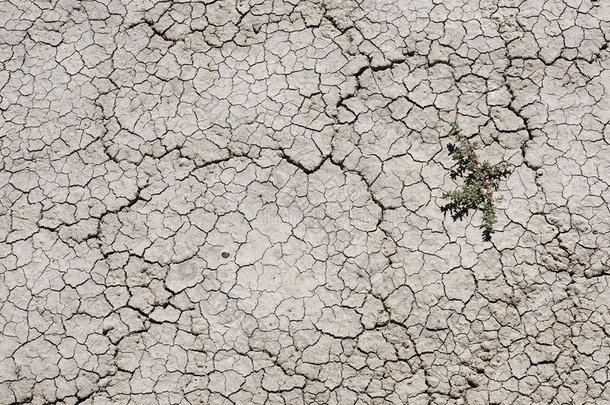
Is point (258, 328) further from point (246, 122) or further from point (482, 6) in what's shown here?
point (482, 6)

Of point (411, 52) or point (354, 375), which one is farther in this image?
point (411, 52)

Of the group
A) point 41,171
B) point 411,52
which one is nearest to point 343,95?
point 411,52

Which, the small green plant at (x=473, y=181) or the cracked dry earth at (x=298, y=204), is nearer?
the cracked dry earth at (x=298, y=204)

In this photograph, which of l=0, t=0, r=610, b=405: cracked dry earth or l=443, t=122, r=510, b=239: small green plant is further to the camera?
l=443, t=122, r=510, b=239: small green plant

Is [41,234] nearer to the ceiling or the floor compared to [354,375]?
nearer to the ceiling
